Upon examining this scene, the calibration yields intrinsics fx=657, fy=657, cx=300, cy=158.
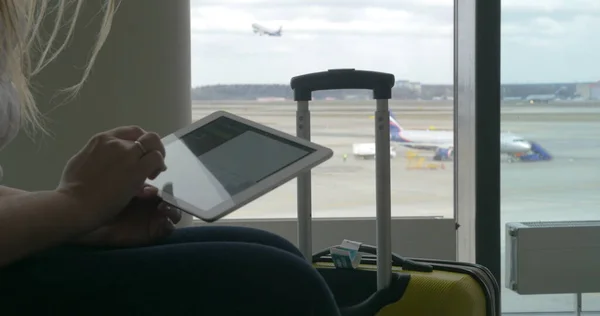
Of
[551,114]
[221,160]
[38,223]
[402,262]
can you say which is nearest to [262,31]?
[551,114]

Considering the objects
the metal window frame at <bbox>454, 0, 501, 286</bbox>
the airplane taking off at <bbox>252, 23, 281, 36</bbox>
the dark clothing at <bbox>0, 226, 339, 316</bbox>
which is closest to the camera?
the dark clothing at <bbox>0, 226, 339, 316</bbox>

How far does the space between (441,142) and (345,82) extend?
4.50ft

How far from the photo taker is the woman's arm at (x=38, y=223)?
0.58 m

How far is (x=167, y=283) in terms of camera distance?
0.58m

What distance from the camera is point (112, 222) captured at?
2.39 feet

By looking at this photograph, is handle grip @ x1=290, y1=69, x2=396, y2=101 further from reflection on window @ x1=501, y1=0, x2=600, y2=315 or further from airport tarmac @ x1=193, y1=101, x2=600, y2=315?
reflection on window @ x1=501, y1=0, x2=600, y2=315

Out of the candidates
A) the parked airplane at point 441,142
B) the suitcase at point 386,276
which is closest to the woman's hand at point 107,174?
the suitcase at point 386,276

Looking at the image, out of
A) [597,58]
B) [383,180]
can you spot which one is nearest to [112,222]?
[383,180]

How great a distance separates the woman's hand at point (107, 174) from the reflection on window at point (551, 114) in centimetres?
199

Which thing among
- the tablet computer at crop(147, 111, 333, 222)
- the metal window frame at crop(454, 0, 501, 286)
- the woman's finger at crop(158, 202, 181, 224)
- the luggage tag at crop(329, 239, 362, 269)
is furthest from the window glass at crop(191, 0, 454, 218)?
the woman's finger at crop(158, 202, 181, 224)

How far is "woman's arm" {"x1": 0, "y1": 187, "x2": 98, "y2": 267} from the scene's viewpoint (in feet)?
1.92

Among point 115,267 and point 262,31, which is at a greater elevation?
point 262,31

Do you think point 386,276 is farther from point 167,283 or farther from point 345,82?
point 167,283

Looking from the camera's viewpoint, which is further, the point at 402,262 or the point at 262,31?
the point at 262,31
